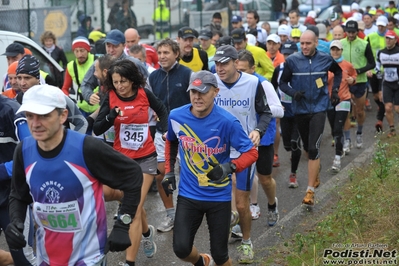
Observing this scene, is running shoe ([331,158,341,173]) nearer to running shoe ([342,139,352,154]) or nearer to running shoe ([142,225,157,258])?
running shoe ([342,139,352,154])

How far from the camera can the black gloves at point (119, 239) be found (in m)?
4.51

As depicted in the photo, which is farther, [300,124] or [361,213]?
[300,124]

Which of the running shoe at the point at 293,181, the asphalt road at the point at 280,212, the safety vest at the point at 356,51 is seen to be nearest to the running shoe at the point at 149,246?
the asphalt road at the point at 280,212

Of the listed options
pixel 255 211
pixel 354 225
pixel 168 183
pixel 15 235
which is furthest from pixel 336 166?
pixel 15 235

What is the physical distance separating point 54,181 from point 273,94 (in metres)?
3.87

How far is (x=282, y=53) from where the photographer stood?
13.1 m

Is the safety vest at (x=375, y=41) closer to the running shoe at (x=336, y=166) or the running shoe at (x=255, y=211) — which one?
the running shoe at (x=336, y=166)

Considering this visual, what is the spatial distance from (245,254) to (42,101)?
334 cm

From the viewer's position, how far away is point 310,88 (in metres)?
9.60

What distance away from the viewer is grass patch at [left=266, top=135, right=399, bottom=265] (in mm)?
6625

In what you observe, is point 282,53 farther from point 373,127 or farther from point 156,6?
point 156,6

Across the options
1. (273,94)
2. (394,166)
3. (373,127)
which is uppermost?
(273,94)

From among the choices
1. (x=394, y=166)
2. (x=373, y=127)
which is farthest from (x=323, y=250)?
(x=373, y=127)

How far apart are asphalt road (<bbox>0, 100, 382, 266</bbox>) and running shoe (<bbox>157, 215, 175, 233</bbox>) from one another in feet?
0.24
